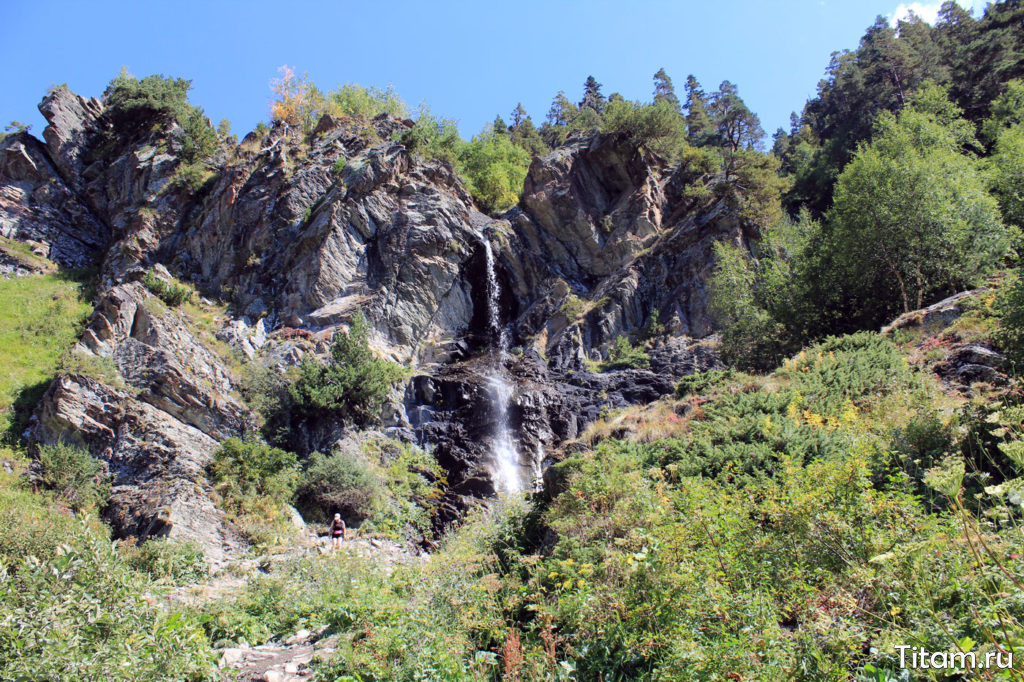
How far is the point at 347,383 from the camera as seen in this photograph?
20594 millimetres

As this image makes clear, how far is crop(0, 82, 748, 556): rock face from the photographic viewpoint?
18.2 meters

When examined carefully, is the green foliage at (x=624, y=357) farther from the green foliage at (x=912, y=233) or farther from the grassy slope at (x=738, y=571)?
the grassy slope at (x=738, y=571)

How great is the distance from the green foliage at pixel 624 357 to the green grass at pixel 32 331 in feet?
70.7

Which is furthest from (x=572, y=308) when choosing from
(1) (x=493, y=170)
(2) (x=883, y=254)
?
(2) (x=883, y=254)

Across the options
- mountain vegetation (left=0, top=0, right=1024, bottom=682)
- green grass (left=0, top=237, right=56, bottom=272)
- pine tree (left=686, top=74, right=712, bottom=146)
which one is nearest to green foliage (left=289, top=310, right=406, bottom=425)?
mountain vegetation (left=0, top=0, right=1024, bottom=682)

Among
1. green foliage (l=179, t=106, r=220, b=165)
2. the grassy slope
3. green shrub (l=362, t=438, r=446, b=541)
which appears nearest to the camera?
the grassy slope

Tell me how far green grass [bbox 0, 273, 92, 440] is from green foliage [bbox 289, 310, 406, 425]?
25.3 feet

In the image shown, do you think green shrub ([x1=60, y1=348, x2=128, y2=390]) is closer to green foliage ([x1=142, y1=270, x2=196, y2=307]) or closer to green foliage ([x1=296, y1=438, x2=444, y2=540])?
green foliage ([x1=296, y1=438, x2=444, y2=540])

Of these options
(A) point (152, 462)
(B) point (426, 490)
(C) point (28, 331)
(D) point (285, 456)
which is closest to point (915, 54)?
(B) point (426, 490)

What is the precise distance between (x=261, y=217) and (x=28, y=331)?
39.2 feet

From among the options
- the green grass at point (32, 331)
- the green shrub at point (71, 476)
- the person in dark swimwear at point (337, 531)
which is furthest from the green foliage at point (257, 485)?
the green grass at point (32, 331)

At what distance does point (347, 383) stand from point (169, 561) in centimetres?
983

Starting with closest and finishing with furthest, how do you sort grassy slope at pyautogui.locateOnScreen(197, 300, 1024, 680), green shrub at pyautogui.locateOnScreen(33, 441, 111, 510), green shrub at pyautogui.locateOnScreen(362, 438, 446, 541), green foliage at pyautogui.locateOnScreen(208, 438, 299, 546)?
grassy slope at pyautogui.locateOnScreen(197, 300, 1024, 680)
green shrub at pyautogui.locateOnScreen(33, 441, 111, 510)
green foliage at pyautogui.locateOnScreen(208, 438, 299, 546)
green shrub at pyautogui.locateOnScreen(362, 438, 446, 541)

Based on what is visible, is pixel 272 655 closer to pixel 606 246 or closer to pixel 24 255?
pixel 606 246
